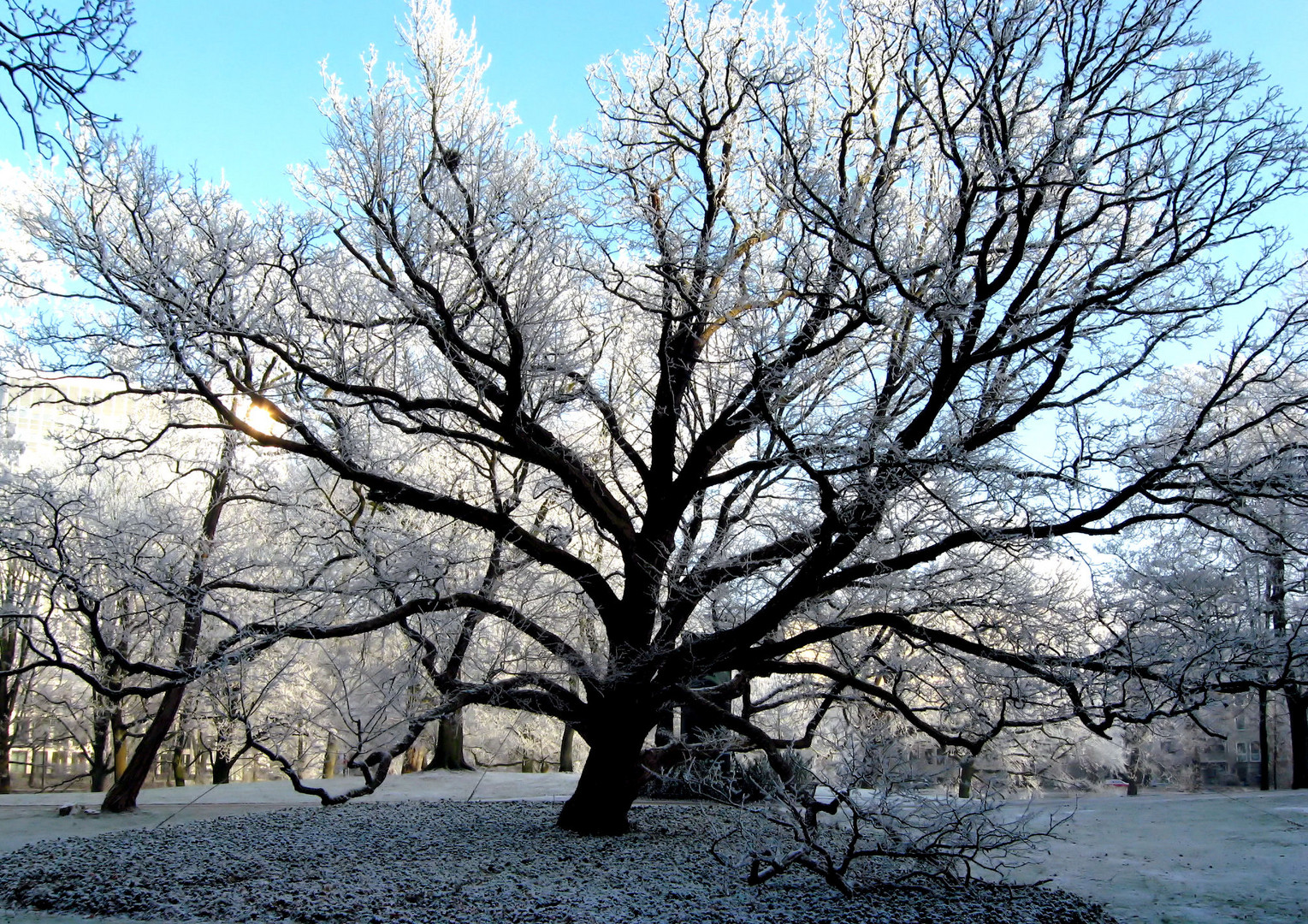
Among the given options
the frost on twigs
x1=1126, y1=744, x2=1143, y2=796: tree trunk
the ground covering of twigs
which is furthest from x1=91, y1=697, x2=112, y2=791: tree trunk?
x1=1126, y1=744, x2=1143, y2=796: tree trunk

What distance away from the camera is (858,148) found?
7.69 meters

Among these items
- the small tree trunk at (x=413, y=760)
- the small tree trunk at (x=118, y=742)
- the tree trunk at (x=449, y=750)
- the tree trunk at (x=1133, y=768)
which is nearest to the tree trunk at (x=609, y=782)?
the tree trunk at (x=449, y=750)

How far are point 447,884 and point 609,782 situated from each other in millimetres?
1999

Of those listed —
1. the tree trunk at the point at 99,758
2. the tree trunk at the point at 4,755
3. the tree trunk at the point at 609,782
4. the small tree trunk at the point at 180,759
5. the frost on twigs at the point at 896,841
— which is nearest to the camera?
the frost on twigs at the point at 896,841

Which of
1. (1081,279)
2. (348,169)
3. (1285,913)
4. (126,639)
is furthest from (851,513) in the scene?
(126,639)

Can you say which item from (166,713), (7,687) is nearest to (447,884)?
(166,713)

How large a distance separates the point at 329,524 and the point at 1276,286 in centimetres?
730

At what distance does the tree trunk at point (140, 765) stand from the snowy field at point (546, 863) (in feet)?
0.79

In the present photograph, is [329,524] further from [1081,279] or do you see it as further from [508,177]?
[1081,279]

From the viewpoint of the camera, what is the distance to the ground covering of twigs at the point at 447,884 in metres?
4.65

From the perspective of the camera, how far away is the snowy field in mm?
4770

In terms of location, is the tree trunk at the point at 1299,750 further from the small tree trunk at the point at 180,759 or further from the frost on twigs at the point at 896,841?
the small tree trunk at the point at 180,759

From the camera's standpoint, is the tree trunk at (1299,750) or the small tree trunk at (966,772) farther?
the tree trunk at (1299,750)

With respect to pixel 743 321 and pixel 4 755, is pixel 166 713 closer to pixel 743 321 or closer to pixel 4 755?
pixel 743 321
